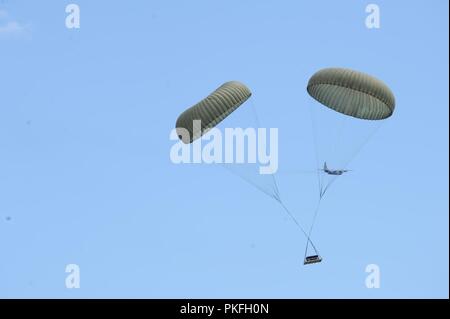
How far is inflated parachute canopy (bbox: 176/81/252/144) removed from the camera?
131 ft

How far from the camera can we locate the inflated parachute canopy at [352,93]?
1630 inches

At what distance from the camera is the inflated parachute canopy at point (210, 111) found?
1577 inches

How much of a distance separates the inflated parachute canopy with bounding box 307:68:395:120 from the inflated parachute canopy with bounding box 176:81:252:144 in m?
3.81

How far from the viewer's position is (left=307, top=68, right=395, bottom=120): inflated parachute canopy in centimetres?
4141

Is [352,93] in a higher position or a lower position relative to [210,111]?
higher

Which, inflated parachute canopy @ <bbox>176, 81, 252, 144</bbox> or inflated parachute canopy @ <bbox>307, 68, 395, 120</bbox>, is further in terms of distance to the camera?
inflated parachute canopy @ <bbox>307, 68, 395, 120</bbox>

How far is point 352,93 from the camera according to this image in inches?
1670

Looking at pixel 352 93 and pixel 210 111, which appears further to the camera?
pixel 352 93

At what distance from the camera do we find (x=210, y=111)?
40.1 m

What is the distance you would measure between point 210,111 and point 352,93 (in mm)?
6657

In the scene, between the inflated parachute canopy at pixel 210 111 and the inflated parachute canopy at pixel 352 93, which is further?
the inflated parachute canopy at pixel 352 93

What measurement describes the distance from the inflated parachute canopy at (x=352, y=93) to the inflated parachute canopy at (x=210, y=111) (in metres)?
3.81
